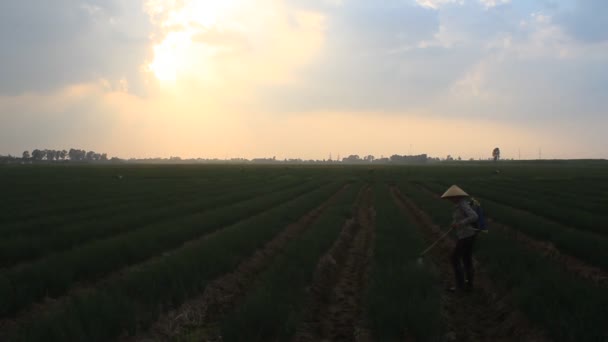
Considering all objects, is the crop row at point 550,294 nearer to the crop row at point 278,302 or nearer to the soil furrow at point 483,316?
the soil furrow at point 483,316

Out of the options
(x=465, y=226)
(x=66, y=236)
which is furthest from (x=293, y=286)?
(x=66, y=236)

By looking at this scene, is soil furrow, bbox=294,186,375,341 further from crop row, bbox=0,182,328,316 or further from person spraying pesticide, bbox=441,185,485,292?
crop row, bbox=0,182,328,316

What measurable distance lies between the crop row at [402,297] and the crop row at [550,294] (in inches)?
48.7

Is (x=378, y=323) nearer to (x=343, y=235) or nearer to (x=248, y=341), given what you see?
(x=248, y=341)

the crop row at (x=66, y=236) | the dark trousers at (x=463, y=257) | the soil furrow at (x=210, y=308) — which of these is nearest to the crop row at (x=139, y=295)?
the soil furrow at (x=210, y=308)

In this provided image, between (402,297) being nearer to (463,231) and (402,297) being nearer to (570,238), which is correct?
(463,231)

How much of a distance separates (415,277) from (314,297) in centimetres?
179

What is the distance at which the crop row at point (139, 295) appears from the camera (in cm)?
495

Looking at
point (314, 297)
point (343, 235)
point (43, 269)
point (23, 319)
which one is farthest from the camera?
point (343, 235)

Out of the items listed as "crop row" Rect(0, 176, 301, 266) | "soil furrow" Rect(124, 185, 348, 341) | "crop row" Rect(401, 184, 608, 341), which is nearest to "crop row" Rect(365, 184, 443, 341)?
"crop row" Rect(401, 184, 608, 341)

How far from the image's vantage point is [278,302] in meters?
5.84

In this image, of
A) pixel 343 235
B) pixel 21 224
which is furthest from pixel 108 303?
pixel 21 224

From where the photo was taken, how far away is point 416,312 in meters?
5.47

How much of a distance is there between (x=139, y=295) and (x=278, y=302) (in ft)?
7.69
